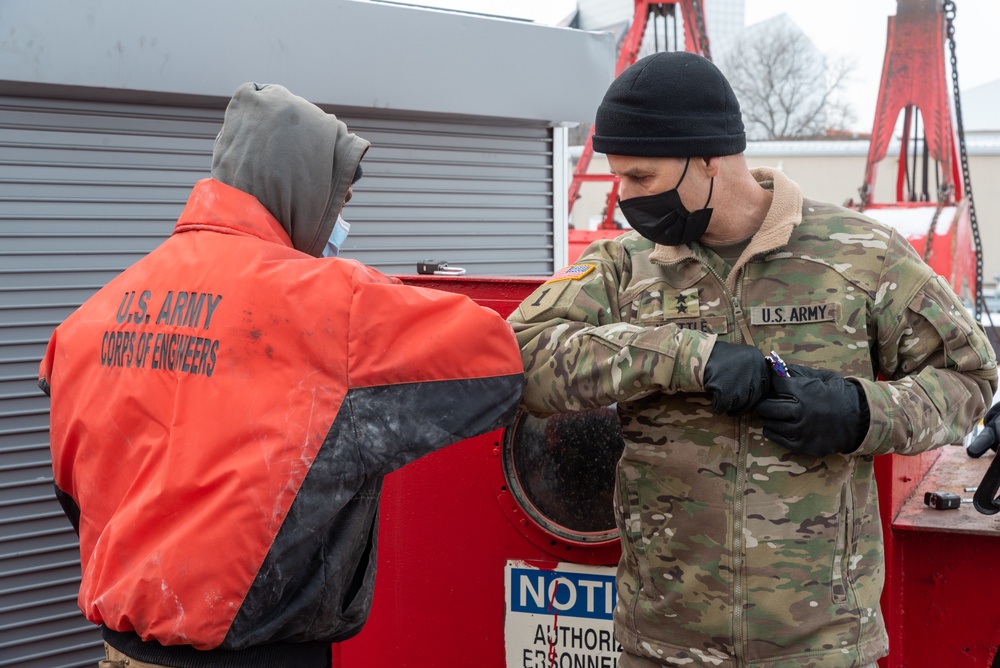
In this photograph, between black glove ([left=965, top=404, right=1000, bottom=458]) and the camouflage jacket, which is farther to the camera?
black glove ([left=965, top=404, right=1000, bottom=458])

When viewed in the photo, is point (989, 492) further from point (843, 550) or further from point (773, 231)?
point (773, 231)

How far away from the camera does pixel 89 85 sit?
3834mm

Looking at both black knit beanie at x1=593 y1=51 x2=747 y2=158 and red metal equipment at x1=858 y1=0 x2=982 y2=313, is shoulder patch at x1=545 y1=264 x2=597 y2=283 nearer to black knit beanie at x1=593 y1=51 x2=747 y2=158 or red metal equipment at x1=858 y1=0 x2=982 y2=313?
black knit beanie at x1=593 y1=51 x2=747 y2=158

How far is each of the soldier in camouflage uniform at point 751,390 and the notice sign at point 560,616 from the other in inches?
20.3

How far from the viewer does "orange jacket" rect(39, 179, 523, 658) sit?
5.58 feet

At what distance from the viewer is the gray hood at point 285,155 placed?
6.38ft

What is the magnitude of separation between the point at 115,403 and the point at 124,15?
260 centimetres

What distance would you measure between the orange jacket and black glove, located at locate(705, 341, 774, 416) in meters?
0.40

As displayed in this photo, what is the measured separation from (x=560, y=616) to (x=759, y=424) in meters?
0.97

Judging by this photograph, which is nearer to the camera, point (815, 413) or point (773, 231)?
point (815, 413)

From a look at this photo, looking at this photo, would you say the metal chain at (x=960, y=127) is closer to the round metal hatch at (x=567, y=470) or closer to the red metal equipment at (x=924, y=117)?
the red metal equipment at (x=924, y=117)

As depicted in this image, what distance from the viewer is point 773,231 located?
2059 mm

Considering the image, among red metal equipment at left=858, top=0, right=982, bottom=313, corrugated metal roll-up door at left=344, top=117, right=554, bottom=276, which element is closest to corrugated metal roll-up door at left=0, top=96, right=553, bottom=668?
corrugated metal roll-up door at left=344, top=117, right=554, bottom=276

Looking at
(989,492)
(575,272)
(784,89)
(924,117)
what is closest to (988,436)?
(989,492)
